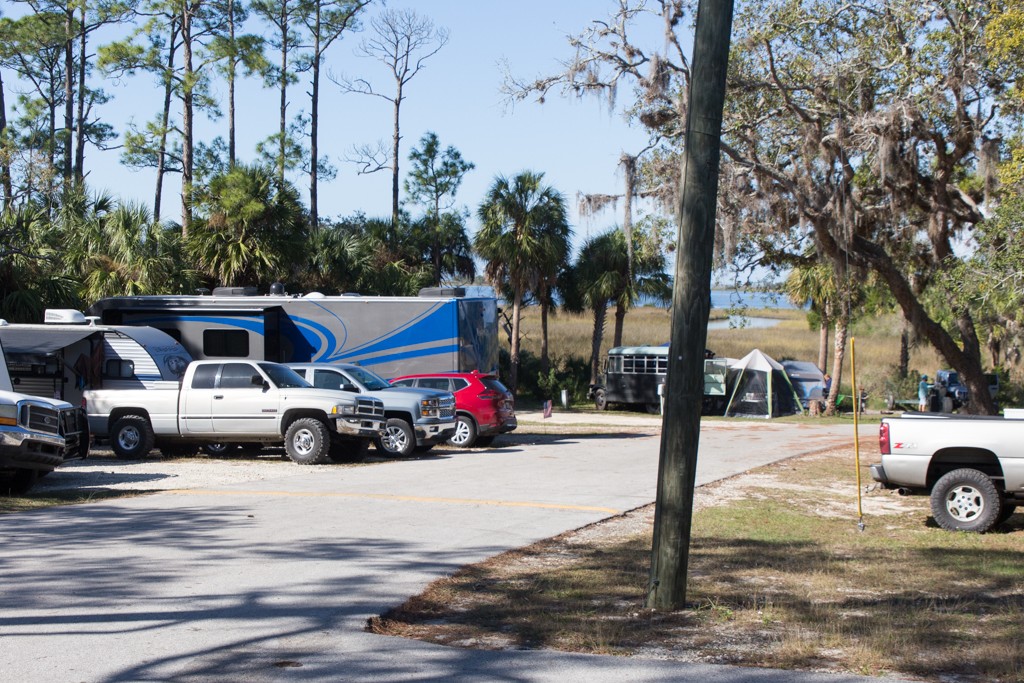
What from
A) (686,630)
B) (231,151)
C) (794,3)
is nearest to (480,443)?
(794,3)

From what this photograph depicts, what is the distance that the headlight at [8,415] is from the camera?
1282 cm

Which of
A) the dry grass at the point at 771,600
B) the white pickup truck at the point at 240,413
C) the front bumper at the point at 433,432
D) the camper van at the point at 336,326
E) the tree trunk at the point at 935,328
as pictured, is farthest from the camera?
the camper van at the point at 336,326

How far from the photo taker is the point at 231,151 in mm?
44562

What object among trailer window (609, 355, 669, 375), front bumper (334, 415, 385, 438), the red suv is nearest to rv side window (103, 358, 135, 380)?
front bumper (334, 415, 385, 438)

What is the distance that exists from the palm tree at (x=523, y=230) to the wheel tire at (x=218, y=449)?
58.3 feet

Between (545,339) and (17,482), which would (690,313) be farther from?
(545,339)

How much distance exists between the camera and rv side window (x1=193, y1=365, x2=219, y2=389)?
18.6 meters

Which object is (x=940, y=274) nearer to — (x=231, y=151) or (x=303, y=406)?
(x=303, y=406)

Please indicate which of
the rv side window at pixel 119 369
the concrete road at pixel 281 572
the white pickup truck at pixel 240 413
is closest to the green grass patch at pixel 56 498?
the concrete road at pixel 281 572

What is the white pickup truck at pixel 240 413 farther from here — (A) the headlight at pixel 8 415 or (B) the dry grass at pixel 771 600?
(B) the dry grass at pixel 771 600

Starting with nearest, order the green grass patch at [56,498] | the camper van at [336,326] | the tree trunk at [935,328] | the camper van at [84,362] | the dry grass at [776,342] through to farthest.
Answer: the green grass patch at [56,498], the camper van at [84,362], the tree trunk at [935,328], the camper van at [336,326], the dry grass at [776,342]

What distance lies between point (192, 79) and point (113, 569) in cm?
2959

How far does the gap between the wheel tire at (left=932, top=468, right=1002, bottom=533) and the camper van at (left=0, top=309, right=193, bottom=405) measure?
13771 millimetres

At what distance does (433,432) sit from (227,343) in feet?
22.4
